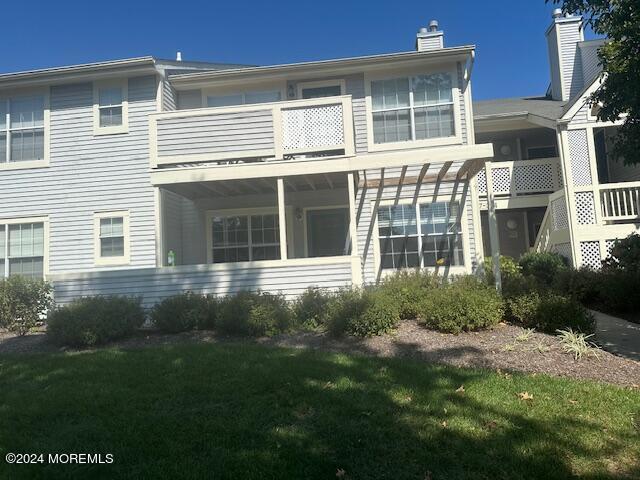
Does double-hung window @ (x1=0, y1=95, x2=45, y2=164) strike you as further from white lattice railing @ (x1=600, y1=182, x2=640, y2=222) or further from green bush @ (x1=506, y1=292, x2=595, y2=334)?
white lattice railing @ (x1=600, y1=182, x2=640, y2=222)

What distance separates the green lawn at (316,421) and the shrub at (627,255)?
6916mm

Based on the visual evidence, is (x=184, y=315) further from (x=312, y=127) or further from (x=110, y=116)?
(x=110, y=116)

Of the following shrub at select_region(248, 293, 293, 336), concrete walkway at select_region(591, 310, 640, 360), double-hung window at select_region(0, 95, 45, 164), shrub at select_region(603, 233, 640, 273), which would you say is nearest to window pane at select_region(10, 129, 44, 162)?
double-hung window at select_region(0, 95, 45, 164)

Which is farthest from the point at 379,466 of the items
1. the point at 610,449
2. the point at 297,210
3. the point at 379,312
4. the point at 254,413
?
the point at 297,210

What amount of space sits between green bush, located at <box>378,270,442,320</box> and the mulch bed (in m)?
0.26

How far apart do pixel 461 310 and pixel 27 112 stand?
39.7ft

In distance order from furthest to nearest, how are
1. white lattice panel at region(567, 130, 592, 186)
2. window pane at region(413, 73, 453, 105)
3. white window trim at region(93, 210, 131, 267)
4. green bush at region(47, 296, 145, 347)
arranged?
white lattice panel at region(567, 130, 592, 186) < white window trim at region(93, 210, 131, 267) < window pane at region(413, 73, 453, 105) < green bush at region(47, 296, 145, 347)

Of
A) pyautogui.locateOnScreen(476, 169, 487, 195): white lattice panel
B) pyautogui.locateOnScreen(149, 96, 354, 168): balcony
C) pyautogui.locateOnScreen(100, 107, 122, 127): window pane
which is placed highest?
pyautogui.locateOnScreen(100, 107, 122, 127): window pane

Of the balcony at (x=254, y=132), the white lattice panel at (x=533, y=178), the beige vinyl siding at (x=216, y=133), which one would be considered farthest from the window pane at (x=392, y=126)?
the white lattice panel at (x=533, y=178)

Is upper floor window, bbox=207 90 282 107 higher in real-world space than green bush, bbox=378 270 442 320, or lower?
higher

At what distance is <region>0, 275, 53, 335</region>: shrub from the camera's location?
30.2 feet

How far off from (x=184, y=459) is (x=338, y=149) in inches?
296

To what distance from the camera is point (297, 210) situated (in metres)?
12.6

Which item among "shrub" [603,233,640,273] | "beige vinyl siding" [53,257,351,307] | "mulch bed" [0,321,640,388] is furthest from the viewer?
"shrub" [603,233,640,273]
